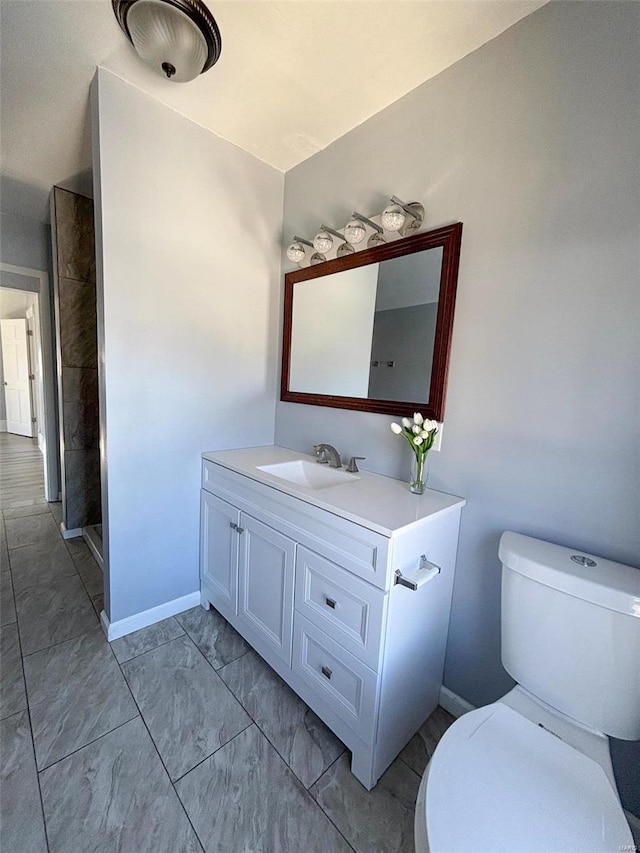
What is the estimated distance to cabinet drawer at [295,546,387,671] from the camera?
1.04 m

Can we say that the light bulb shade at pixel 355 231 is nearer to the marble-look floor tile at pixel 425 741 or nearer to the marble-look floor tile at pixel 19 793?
the marble-look floor tile at pixel 425 741

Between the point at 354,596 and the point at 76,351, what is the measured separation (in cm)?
261

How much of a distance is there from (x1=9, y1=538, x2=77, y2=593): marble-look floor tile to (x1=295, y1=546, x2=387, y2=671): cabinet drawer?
1777 millimetres

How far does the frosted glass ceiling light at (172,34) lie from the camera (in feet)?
3.49

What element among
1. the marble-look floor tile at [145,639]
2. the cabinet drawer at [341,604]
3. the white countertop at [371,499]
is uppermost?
the white countertop at [371,499]

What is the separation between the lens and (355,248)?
5.46 feet

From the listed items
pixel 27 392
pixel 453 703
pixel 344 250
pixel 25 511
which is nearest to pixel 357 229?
pixel 344 250

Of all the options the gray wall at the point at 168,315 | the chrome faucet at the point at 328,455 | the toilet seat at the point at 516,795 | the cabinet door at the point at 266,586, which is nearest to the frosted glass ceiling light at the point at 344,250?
the gray wall at the point at 168,315

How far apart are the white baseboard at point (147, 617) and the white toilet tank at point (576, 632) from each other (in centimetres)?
158

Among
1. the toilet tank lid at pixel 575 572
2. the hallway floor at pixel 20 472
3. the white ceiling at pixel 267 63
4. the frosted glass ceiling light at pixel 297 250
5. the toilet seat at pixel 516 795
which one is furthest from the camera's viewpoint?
the hallway floor at pixel 20 472

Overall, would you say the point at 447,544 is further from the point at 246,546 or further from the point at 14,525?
the point at 14,525

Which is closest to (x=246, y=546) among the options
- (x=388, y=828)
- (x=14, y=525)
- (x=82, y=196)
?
(x=388, y=828)

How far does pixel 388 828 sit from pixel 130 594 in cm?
137

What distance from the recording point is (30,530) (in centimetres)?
268
